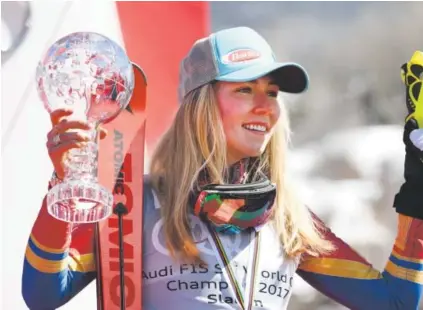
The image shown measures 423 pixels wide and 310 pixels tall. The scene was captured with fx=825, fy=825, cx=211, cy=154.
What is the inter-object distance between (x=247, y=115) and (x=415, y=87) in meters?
0.38

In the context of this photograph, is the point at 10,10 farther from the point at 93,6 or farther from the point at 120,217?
the point at 120,217

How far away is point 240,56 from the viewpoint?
1.95 m

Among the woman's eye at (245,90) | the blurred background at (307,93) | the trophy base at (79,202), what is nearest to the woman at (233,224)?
the woman's eye at (245,90)

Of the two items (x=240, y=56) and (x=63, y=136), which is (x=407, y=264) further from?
(x=63, y=136)

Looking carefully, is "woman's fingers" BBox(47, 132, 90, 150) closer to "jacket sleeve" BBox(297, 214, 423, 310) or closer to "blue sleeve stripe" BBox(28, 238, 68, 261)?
"blue sleeve stripe" BBox(28, 238, 68, 261)

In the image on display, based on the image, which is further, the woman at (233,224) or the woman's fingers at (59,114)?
the woman at (233,224)

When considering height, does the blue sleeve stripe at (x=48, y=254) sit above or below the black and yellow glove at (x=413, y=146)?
below

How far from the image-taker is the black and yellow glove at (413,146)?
1860mm

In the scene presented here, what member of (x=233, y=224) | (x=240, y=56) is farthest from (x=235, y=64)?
(x=233, y=224)

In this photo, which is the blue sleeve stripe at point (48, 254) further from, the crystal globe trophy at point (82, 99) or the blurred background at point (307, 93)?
the blurred background at point (307, 93)

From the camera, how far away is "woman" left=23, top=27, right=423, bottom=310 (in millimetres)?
1852

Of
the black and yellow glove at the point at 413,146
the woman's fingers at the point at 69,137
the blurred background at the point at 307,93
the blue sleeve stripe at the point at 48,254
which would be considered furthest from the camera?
the blurred background at the point at 307,93

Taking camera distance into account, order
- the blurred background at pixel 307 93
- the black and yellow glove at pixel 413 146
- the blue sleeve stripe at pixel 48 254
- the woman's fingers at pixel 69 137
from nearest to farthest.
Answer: the woman's fingers at pixel 69 137 < the blue sleeve stripe at pixel 48 254 < the black and yellow glove at pixel 413 146 < the blurred background at pixel 307 93

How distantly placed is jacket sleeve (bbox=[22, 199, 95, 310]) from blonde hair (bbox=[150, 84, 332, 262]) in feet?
0.64
